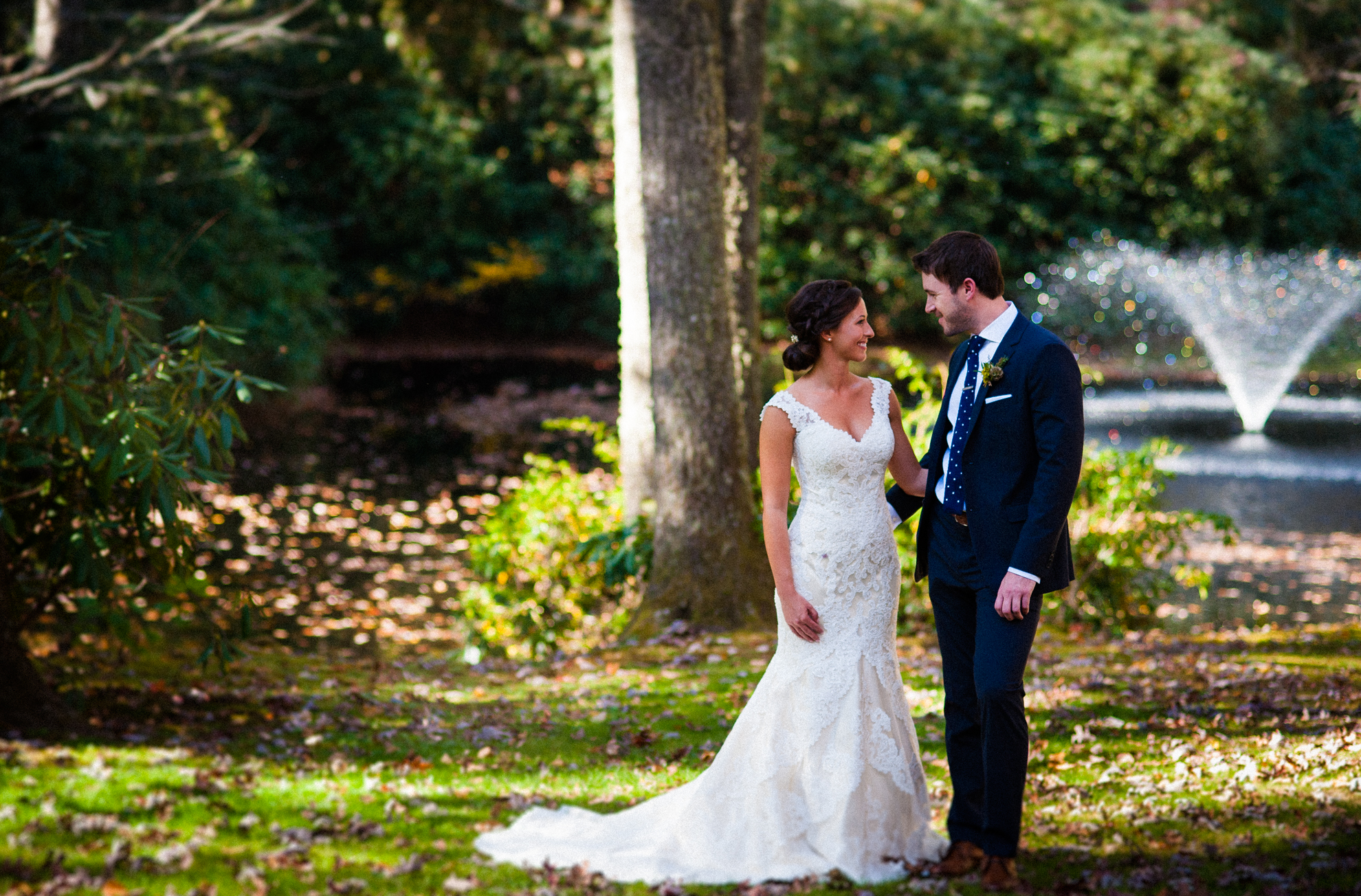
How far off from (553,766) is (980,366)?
242 cm

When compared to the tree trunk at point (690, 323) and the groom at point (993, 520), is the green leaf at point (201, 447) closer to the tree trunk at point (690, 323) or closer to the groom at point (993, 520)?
the groom at point (993, 520)

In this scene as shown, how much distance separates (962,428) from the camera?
3611mm

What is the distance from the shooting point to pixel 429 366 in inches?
963

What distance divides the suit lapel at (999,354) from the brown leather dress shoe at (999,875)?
1.19 metres

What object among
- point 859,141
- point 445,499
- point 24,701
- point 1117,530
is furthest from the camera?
point 859,141

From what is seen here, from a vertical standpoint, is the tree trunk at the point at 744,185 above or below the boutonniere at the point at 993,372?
above

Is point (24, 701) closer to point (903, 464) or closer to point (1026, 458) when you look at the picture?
Answer: point (903, 464)

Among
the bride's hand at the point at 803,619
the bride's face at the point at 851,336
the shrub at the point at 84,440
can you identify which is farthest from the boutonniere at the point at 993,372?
the shrub at the point at 84,440

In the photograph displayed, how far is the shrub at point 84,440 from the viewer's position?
4512mm

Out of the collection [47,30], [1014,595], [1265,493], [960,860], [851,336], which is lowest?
[1265,493]

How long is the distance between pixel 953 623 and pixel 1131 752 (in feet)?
5.52

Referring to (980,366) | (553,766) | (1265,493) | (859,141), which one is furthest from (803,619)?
(859,141)

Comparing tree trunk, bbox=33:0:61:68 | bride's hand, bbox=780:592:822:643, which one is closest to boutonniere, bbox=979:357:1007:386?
bride's hand, bbox=780:592:822:643

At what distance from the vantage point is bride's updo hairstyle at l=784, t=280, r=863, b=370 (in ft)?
12.2
